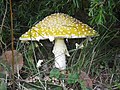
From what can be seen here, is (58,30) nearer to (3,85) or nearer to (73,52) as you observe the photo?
(73,52)

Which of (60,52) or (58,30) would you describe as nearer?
(58,30)

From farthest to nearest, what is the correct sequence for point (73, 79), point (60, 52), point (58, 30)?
point (60, 52) < point (58, 30) < point (73, 79)

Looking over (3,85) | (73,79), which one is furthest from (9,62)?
(73,79)

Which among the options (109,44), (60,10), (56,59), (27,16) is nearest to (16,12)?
(27,16)

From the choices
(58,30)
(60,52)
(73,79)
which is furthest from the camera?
(60,52)

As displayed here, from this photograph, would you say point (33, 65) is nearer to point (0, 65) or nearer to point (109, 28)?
point (0, 65)

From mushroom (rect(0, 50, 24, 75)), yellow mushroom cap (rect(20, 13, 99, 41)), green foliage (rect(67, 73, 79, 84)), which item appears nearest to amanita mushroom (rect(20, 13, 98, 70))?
yellow mushroom cap (rect(20, 13, 99, 41))

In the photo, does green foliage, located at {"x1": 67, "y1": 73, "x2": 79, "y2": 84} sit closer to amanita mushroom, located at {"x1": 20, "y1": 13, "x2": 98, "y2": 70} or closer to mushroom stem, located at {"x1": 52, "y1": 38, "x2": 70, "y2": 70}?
amanita mushroom, located at {"x1": 20, "y1": 13, "x2": 98, "y2": 70}
